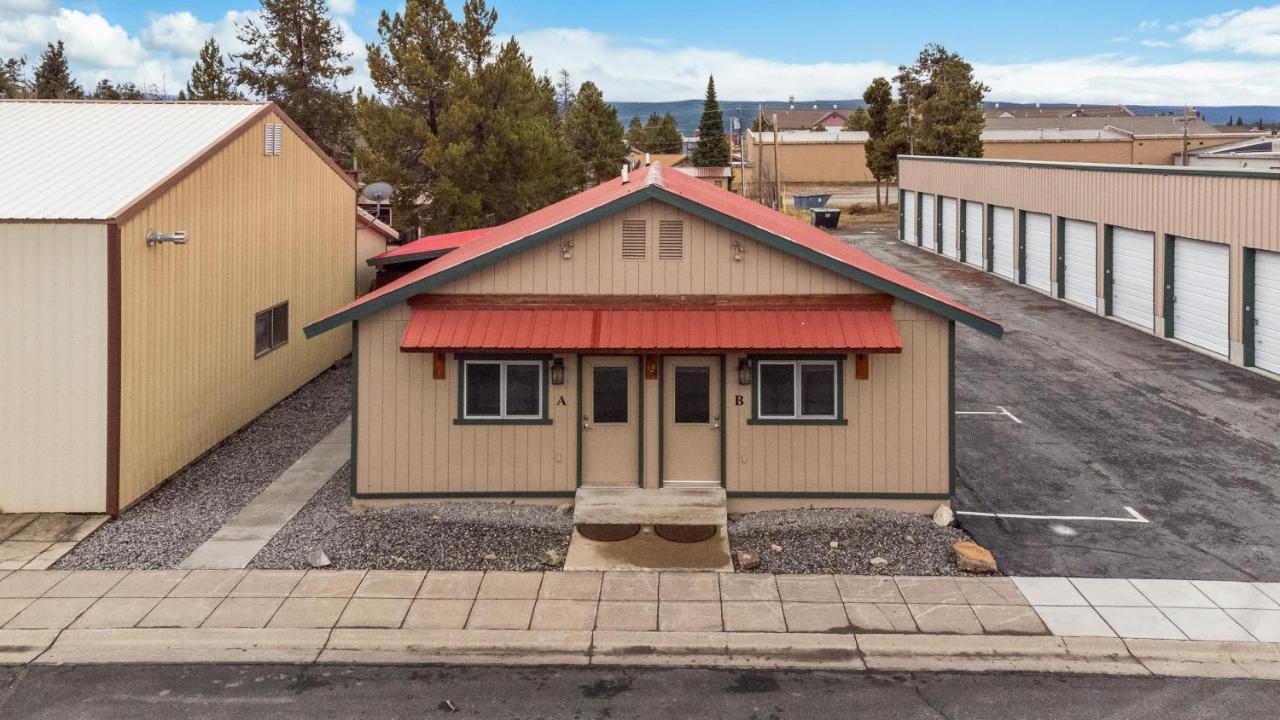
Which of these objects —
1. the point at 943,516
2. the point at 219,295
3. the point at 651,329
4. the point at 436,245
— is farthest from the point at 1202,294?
the point at 219,295

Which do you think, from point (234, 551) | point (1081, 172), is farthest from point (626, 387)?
point (1081, 172)

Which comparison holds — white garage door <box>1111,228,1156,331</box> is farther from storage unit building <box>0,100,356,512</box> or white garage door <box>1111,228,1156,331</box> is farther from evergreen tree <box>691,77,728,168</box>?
evergreen tree <box>691,77,728,168</box>

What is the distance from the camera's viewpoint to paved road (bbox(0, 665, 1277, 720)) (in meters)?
9.02

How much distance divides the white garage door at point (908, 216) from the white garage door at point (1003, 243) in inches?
402

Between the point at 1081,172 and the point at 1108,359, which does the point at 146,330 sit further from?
the point at 1081,172

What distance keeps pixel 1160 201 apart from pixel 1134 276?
2.49 metres

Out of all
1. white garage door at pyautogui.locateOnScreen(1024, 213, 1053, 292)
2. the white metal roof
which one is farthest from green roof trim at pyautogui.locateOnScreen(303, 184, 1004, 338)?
white garage door at pyautogui.locateOnScreen(1024, 213, 1053, 292)

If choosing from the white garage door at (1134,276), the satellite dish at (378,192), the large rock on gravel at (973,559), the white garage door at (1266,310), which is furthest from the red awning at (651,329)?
the satellite dish at (378,192)

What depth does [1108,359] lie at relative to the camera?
79.6ft

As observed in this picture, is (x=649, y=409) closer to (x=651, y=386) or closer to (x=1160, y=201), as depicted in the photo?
(x=651, y=386)

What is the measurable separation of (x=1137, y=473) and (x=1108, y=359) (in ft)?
30.2

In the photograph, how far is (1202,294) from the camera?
24859 mm

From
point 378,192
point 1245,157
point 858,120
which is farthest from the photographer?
point 858,120

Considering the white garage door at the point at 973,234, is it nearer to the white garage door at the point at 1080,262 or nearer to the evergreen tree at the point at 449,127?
the white garage door at the point at 1080,262
